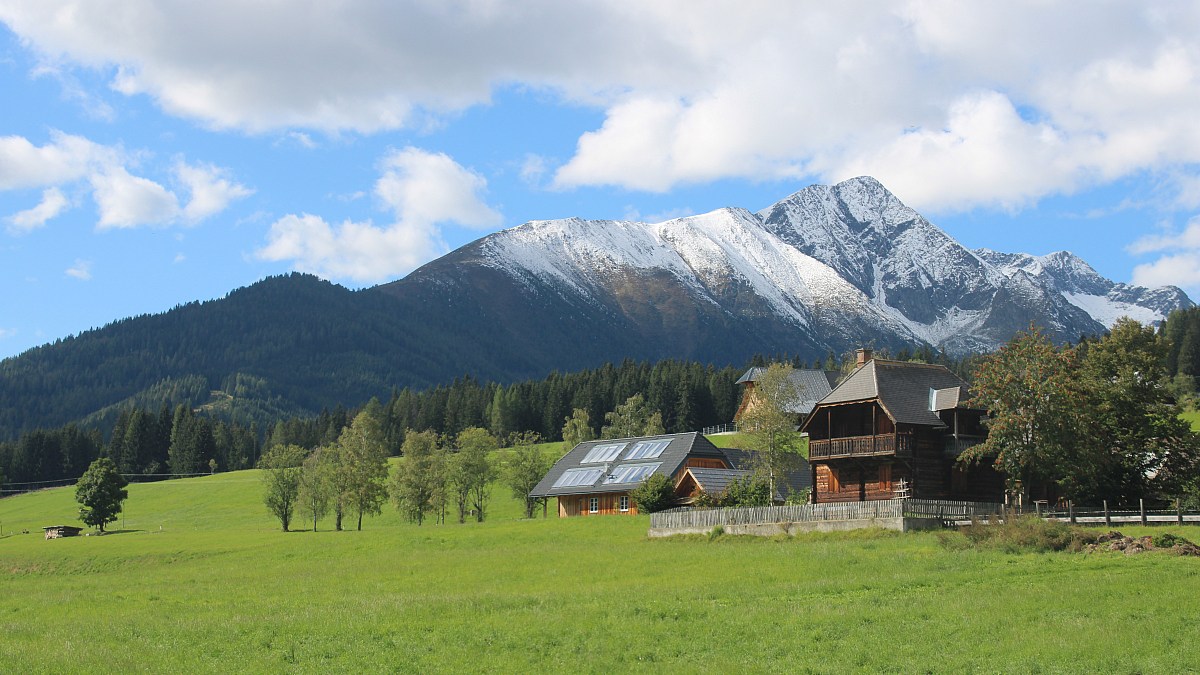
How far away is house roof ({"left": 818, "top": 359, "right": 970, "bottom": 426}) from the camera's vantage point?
Answer: 2490 inches

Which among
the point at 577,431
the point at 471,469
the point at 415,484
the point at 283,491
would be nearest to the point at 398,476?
the point at 415,484

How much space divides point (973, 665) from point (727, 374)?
15833cm

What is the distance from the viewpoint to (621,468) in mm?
90000

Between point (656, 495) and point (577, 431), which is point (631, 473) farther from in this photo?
point (577, 431)

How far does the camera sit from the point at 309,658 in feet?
92.5

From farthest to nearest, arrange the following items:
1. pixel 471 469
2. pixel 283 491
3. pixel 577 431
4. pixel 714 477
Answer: pixel 577 431 < pixel 283 491 < pixel 471 469 < pixel 714 477

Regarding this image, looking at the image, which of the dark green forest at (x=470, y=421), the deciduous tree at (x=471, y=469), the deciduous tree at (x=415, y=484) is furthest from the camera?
the dark green forest at (x=470, y=421)

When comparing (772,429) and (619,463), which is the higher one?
(772,429)

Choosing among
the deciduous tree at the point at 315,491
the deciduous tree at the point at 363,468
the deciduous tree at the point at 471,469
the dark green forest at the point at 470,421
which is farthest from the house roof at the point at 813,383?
the deciduous tree at the point at 315,491

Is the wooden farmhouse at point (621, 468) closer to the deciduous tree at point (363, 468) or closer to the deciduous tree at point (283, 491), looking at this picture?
the deciduous tree at point (363, 468)

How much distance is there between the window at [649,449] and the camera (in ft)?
300

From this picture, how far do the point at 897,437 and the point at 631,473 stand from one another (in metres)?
29.3

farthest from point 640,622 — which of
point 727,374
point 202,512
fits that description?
point 727,374

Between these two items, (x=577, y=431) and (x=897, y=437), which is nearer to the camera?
(x=897, y=437)
